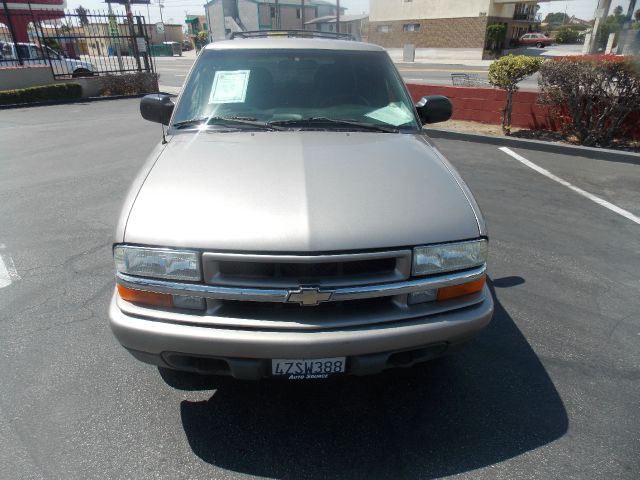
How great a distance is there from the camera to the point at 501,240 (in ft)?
15.1

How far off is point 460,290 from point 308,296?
795 millimetres

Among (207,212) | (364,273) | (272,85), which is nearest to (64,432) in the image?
(207,212)

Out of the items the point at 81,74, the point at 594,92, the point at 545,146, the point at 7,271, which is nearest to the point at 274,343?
the point at 7,271

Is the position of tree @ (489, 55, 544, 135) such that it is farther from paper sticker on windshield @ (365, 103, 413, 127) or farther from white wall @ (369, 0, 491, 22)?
white wall @ (369, 0, 491, 22)

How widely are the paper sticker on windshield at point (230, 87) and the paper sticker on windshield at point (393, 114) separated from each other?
927 millimetres

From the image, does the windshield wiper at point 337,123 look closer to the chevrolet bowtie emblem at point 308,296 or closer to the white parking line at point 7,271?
the chevrolet bowtie emblem at point 308,296

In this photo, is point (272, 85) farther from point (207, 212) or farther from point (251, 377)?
point (251, 377)

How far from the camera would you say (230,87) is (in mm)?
3189

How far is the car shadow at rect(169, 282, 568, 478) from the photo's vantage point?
2.17 m

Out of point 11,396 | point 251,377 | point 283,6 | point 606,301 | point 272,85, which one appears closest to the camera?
point 251,377

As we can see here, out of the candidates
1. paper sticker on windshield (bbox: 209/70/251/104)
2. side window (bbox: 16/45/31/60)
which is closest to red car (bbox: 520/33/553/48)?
side window (bbox: 16/45/31/60)

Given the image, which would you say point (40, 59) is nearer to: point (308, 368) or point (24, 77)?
point (24, 77)

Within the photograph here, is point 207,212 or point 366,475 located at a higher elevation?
point 207,212

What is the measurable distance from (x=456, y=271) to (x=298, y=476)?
125 cm
